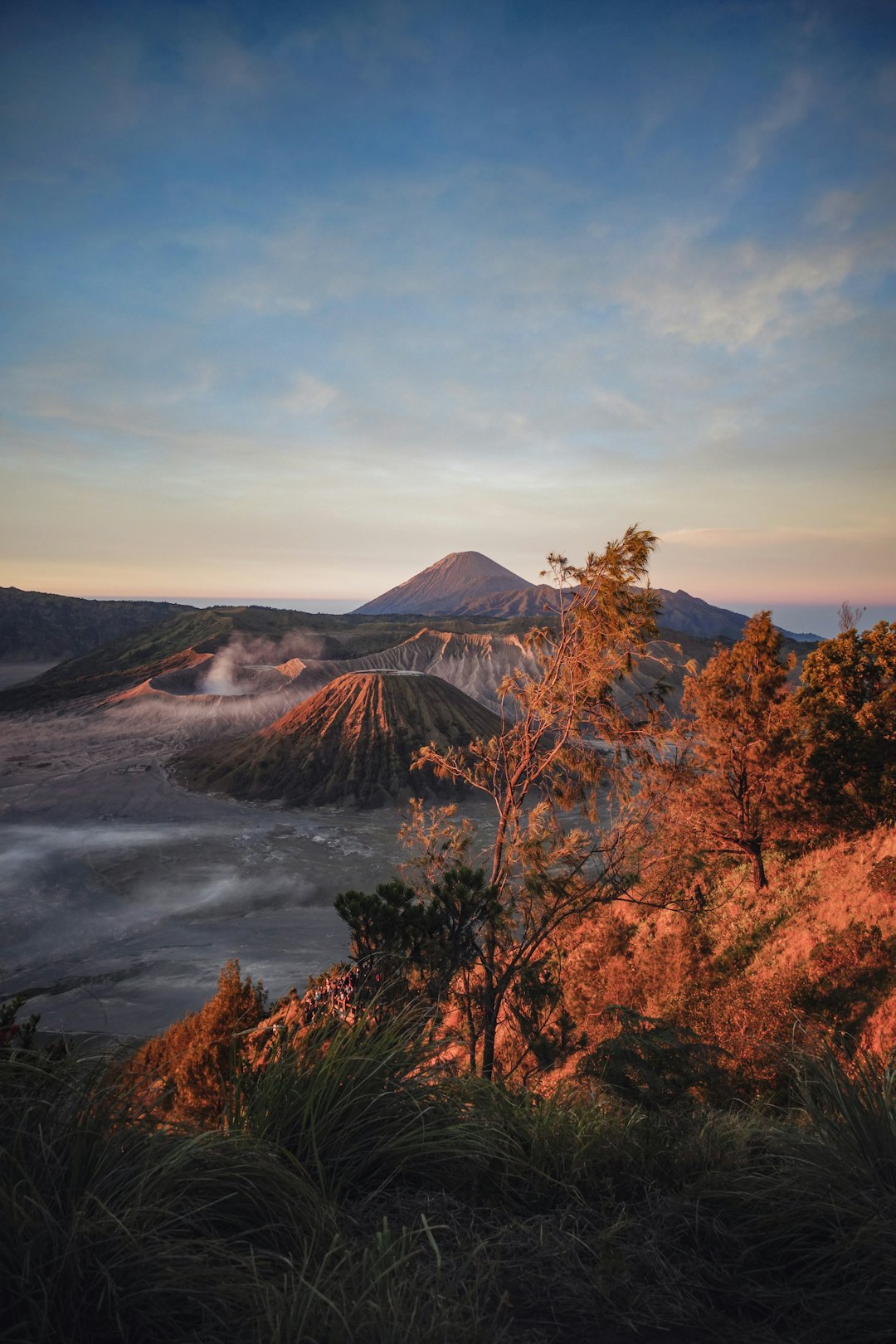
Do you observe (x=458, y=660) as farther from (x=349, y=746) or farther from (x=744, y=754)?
(x=744, y=754)

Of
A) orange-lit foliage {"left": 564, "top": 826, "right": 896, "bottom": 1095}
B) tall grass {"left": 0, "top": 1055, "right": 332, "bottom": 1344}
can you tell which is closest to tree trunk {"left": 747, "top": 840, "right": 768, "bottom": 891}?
orange-lit foliage {"left": 564, "top": 826, "right": 896, "bottom": 1095}

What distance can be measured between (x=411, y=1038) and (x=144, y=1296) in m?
2.07

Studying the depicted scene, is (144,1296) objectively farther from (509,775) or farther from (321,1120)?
(509,775)

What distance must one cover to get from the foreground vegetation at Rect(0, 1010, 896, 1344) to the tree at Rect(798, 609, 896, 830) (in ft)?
59.3

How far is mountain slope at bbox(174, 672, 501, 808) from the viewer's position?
6081 cm

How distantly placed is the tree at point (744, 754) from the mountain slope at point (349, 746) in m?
41.8

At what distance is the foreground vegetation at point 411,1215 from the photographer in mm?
2051

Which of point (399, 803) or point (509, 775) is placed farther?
point (399, 803)

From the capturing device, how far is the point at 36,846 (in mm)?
44375

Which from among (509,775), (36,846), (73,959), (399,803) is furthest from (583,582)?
(399,803)

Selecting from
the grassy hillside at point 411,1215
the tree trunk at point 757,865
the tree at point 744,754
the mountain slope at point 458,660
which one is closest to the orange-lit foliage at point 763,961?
the tree trunk at point 757,865

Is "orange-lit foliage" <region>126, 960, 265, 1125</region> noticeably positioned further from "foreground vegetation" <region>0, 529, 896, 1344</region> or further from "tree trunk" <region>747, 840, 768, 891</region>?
"tree trunk" <region>747, 840, 768, 891</region>

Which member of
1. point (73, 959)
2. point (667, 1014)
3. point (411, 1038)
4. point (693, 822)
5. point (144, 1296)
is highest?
point (144, 1296)

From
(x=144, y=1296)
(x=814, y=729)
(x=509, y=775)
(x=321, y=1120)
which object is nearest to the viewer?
(x=144, y=1296)
